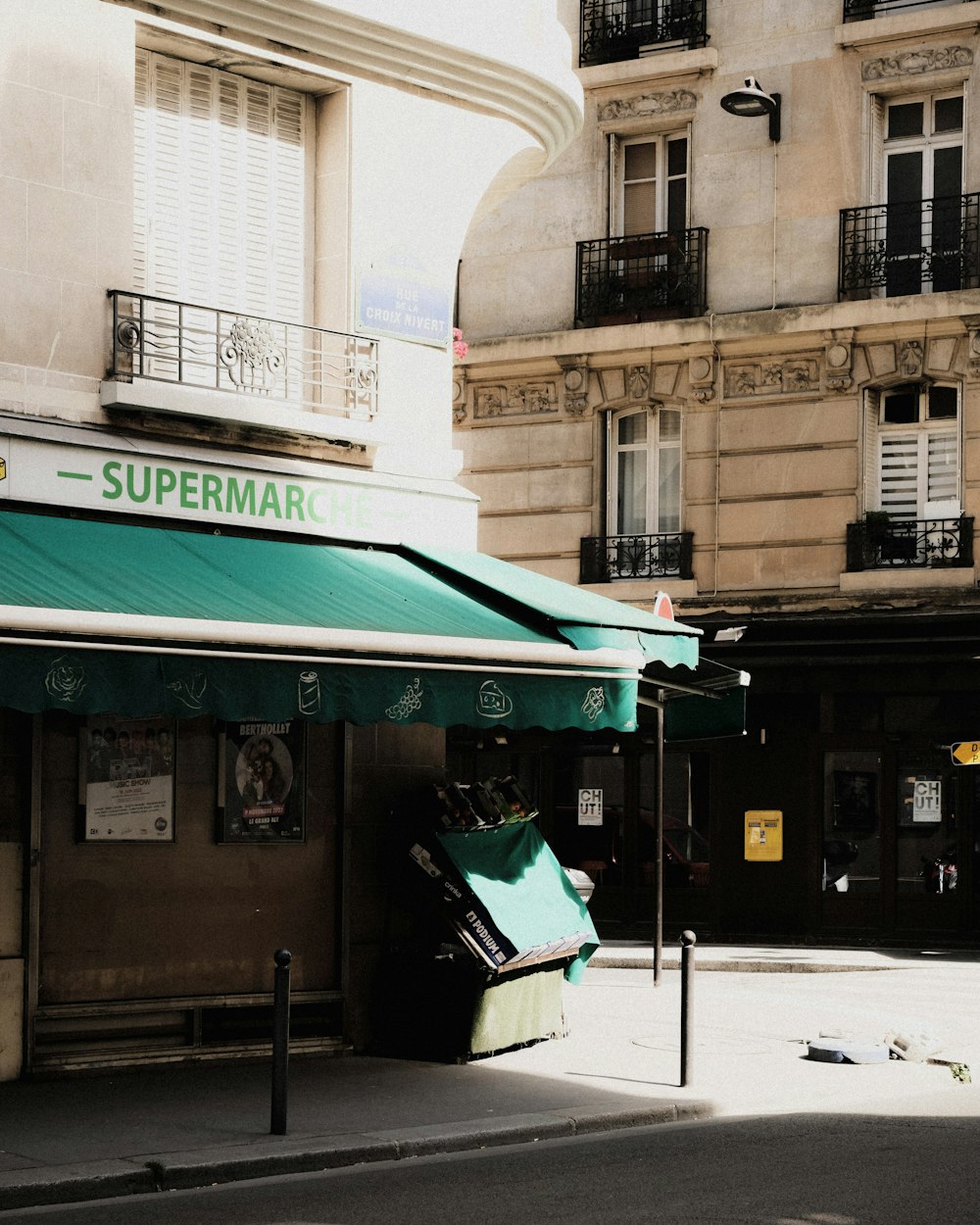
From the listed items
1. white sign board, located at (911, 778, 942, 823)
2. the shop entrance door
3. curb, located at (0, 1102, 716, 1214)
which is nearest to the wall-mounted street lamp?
the shop entrance door

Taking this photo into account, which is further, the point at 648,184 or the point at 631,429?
the point at 648,184

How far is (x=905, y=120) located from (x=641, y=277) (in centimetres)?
381

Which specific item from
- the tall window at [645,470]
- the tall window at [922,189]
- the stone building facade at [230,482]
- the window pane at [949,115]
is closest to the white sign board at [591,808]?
the tall window at [645,470]

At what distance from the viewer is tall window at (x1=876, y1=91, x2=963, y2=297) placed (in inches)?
867

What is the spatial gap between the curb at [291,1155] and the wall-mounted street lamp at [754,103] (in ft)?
49.1

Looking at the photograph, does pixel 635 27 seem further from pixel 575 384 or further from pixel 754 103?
pixel 575 384

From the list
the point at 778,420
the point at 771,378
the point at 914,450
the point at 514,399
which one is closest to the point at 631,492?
the point at 514,399

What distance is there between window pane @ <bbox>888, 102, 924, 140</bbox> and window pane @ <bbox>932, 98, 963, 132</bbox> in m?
0.20

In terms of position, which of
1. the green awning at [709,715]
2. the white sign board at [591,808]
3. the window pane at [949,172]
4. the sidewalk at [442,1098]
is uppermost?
the window pane at [949,172]

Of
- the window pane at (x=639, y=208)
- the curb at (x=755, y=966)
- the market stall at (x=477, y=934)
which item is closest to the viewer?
the market stall at (x=477, y=934)

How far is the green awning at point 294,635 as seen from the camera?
8.87 m

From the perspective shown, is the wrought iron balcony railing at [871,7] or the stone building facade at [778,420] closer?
the stone building facade at [778,420]

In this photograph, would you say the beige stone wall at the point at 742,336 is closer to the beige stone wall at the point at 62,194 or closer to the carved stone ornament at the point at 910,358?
the carved stone ornament at the point at 910,358

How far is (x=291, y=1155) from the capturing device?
8.56m
